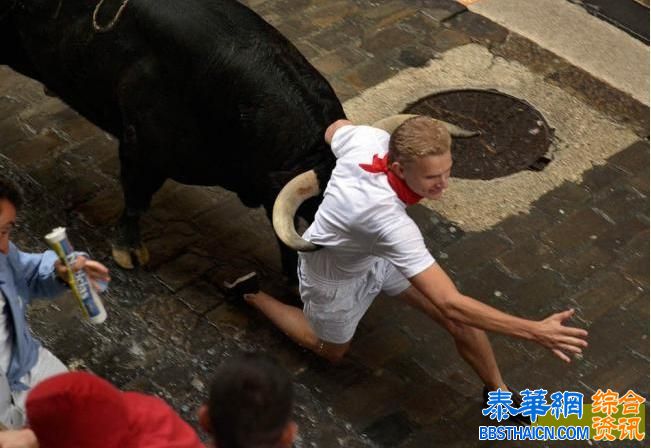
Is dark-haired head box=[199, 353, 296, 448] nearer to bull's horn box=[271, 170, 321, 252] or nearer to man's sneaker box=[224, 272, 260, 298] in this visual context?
bull's horn box=[271, 170, 321, 252]

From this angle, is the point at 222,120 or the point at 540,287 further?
the point at 540,287

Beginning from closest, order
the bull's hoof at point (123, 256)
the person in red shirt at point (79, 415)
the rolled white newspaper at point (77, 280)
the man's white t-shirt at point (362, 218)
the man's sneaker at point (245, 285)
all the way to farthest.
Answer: the person in red shirt at point (79, 415)
the rolled white newspaper at point (77, 280)
the man's white t-shirt at point (362, 218)
the man's sneaker at point (245, 285)
the bull's hoof at point (123, 256)

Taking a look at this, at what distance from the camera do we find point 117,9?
603 cm

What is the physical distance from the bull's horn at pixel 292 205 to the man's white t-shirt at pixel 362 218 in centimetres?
12

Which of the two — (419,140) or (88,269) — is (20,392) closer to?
(88,269)

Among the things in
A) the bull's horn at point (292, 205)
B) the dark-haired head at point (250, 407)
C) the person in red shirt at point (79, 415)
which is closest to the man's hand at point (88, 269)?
the bull's horn at point (292, 205)

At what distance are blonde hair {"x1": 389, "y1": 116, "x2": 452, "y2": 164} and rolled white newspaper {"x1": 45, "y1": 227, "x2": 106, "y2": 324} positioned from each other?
1.40m

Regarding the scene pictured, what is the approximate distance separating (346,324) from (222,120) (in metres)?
1.18

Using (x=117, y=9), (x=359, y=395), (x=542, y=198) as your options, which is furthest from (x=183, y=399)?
(x=542, y=198)

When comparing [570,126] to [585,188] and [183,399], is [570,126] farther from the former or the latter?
[183,399]

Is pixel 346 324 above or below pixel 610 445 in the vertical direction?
above

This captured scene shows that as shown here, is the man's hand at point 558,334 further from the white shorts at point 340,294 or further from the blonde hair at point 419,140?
the white shorts at point 340,294

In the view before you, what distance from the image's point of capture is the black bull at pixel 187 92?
5.58 m

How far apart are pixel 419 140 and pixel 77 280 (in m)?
1.52
